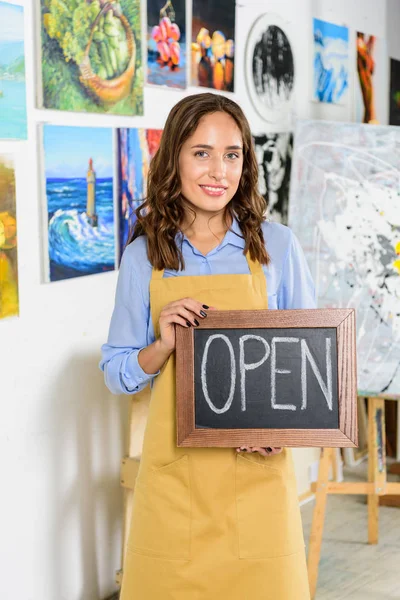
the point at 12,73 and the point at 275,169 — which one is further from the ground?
the point at 12,73

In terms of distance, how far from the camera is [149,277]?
1.77m

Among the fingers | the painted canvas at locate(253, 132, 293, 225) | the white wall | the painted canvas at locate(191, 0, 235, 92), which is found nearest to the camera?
the fingers

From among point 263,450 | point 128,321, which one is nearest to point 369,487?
point 263,450

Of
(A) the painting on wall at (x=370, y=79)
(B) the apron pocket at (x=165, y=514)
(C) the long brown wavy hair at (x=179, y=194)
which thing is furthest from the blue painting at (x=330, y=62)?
(B) the apron pocket at (x=165, y=514)

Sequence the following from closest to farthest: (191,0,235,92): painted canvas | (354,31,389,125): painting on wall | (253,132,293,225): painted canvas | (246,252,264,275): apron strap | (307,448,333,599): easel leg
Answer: (246,252,264,275): apron strap
(307,448,333,599): easel leg
(191,0,235,92): painted canvas
(253,132,293,225): painted canvas
(354,31,389,125): painting on wall

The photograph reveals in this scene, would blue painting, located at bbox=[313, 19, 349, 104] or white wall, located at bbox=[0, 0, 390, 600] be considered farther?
blue painting, located at bbox=[313, 19, 349, 104]

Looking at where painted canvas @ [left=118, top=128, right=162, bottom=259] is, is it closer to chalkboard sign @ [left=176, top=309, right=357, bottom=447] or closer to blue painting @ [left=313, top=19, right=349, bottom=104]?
chalkboard sign @ [left=176, top=309, right=357, bottom=447]

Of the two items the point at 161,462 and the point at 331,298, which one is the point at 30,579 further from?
the point at 331,298

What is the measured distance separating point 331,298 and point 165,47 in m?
0.99

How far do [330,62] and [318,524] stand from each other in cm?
205

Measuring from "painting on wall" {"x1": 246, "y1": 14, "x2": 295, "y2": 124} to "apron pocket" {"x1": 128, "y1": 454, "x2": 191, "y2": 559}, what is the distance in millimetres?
2013

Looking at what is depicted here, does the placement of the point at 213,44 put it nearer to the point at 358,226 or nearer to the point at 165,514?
the point at 358,226

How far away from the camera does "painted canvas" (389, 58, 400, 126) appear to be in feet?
15.0

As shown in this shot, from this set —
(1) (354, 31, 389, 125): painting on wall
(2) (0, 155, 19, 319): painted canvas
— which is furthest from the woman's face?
(1) (354, 31, 389, 125): painting on wall
